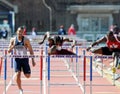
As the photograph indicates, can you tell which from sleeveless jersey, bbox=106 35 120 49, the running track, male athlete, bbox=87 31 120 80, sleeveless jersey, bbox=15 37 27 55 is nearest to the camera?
sleeveless jersey, bbox=15 37 27 55

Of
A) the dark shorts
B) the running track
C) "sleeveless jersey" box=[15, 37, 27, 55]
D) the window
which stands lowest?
the running track

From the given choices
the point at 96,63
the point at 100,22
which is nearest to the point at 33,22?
the point at 100,22

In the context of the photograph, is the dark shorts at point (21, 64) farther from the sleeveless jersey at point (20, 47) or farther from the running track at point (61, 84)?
the running track at point (61, 84)

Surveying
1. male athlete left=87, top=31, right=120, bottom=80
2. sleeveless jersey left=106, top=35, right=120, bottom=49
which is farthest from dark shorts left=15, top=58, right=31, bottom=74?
sleeveless jersey left=106, top=35, right=120, bottom=49

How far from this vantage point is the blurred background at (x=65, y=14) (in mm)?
58562

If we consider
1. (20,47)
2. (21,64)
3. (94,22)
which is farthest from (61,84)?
(94,22)

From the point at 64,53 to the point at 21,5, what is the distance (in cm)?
4475

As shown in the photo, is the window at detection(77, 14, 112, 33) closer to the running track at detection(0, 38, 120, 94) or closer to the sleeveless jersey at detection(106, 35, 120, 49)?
the running track at detection(0, 38, 120, 94)

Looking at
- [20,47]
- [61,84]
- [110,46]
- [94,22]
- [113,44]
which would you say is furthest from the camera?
[94,22]

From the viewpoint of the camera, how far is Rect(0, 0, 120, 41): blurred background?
192 feet

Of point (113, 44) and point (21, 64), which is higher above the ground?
point (113, 44)

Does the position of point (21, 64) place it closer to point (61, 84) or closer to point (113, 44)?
point (113, 44)

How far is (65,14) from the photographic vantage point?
2335 inches

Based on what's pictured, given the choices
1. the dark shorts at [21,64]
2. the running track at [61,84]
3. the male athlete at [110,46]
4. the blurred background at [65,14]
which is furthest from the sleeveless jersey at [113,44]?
the blurred background at [65,14]
